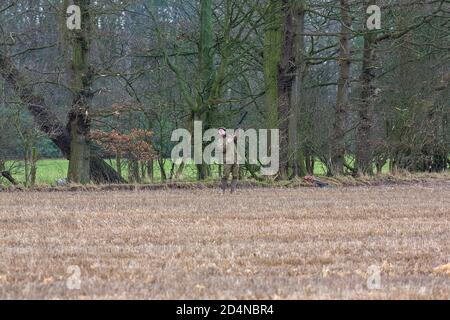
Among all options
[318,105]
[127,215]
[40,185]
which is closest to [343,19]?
[318,105]

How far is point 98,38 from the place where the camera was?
82.1ft

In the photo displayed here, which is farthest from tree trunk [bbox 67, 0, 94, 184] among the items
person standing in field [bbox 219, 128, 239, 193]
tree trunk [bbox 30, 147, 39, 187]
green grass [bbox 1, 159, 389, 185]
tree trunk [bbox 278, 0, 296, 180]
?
person standing in field [bbox 219, 128, 239, 193]

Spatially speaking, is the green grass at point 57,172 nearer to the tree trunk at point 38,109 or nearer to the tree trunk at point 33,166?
the tree trunk at point 33,166

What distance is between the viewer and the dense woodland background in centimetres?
2453

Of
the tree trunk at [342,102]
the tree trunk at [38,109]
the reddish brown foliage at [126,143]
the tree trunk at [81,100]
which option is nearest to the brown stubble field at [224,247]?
the reddish brown foliage at [126,143]

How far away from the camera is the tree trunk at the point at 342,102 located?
81.7 ft

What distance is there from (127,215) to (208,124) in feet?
36.8

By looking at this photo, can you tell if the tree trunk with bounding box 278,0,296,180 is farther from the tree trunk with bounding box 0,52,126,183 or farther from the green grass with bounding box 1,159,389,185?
the tree trunk with bounding box 0,52,126,183

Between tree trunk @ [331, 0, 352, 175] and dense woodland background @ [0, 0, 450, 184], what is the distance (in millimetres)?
43

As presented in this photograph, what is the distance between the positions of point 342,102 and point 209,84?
14.5 feet

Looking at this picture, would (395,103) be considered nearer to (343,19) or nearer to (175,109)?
(343,19)

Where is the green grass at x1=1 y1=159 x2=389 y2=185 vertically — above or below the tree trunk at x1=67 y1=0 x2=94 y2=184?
below

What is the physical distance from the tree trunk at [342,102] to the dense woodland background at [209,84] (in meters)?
0.04

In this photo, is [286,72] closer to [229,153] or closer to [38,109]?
[229,153]
